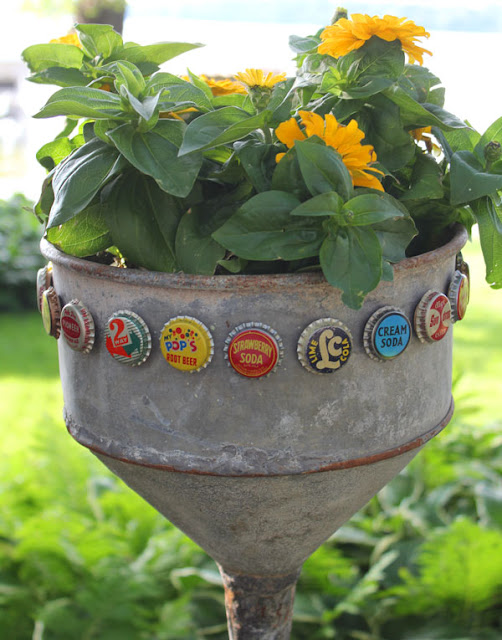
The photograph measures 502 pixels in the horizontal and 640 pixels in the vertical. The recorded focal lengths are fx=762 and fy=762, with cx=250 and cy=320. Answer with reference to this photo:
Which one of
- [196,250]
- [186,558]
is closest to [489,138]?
[196,250]

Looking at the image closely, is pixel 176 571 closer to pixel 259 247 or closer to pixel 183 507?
pixel 183 507

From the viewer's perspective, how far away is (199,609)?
73.9 inches

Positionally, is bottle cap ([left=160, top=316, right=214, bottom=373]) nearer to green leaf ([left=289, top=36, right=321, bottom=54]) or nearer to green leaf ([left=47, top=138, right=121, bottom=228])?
green leaf ([left=47, top=138, right=121, bottom=228])

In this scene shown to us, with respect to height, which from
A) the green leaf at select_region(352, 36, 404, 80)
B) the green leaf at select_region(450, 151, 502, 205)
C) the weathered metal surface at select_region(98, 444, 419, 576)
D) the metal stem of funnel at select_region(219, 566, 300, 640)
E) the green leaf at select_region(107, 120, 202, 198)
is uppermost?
the green leaf at select_region(352, 36, 404, 80)

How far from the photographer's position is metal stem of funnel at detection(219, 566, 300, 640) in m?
1.01

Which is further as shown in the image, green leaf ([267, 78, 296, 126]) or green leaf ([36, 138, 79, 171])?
green leaf ([36, 138, 79, 171])

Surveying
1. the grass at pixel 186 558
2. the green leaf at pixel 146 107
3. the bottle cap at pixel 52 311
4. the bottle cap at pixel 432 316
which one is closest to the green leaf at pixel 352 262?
the bottle cap at pixel 432 316

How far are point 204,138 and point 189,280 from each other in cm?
Answer: 14

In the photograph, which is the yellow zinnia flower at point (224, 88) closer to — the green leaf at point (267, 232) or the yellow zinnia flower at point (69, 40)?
the yellow zinnia flower at point (69, 40)

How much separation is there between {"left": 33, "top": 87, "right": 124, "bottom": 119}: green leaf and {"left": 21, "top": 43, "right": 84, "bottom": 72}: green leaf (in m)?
0.17

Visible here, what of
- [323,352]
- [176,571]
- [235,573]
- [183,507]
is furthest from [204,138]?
[176,571]

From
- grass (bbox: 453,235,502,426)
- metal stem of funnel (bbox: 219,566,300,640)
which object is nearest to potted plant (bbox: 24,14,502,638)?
metal stem of funnel (bbox: 219,566,300,640)

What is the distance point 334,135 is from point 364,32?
0.12 meters

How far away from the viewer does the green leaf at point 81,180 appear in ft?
2.47
